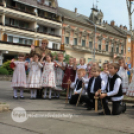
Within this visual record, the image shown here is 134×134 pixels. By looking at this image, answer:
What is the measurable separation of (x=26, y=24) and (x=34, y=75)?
2991 cm

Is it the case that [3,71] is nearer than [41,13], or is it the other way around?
[3,71]

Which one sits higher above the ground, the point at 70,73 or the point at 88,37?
the point at 88,37

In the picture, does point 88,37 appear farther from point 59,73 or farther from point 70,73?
point 70,73

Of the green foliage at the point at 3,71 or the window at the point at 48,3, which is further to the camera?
the window at the point at 48,3

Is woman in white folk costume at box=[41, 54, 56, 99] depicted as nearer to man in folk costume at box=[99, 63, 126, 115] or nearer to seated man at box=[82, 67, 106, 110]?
seated man at box=[82, 67, 106, 110]

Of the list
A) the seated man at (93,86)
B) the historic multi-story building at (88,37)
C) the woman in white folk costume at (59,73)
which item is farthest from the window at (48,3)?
the seated man at (93,86)

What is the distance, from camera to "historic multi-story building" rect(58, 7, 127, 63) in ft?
140

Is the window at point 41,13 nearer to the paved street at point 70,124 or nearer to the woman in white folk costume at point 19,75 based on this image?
the woman in white folk costume at point 19,75

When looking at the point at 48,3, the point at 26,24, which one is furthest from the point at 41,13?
the point at 26,24

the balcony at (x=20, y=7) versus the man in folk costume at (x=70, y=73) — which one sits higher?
the balcony at (x=20, y=7)

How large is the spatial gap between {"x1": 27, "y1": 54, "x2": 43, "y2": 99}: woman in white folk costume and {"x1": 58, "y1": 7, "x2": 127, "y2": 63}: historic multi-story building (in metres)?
32.9

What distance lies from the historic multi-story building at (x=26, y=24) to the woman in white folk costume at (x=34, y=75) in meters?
24.6

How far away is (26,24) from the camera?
37469 millimetres

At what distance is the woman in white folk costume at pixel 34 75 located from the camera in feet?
29.0
